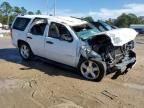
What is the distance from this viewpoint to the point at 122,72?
10.1 meters

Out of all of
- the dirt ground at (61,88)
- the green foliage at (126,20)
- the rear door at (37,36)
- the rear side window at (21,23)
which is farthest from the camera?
the green foliage at (126,20)

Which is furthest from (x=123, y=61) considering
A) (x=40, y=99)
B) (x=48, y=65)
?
(x=40, y=99)

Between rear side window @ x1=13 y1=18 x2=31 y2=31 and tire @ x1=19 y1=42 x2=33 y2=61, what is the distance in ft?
2.08

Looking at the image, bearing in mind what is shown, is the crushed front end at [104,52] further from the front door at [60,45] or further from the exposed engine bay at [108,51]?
the front door at [60,45]

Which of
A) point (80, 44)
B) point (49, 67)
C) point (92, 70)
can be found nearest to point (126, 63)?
point (92, 70)

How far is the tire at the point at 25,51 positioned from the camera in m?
11.6

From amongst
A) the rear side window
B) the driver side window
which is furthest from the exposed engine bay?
the rear side window

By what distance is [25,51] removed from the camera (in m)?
11.8

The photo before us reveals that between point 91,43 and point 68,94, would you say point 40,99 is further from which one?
point 91,43

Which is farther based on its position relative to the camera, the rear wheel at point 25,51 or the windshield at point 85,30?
the rear wheel at point 25,51

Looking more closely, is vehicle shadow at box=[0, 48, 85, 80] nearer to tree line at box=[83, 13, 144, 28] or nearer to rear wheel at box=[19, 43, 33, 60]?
rear wheel at box=[19, 43, 33, 60]

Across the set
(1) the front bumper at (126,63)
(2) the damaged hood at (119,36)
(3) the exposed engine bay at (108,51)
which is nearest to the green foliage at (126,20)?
(1) the front bumper at (126,63)

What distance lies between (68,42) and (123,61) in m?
1.86

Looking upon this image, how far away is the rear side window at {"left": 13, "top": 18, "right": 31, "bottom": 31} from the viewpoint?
11.8 meters
